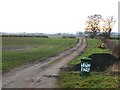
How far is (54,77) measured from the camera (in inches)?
768

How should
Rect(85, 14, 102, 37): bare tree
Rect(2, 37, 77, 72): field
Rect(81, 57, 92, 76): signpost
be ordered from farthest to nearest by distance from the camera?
Rect(85, 14, 102, 37): bare tree, Rect(2, 37, 77, 72): field, Rect(81, 57, 92, 76): signpost

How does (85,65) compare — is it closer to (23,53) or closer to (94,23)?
(23,53)

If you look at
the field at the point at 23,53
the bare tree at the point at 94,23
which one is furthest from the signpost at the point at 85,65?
the bare tree at the point at 94,23

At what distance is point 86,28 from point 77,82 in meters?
127

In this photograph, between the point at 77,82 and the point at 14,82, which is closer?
the point at 77,82

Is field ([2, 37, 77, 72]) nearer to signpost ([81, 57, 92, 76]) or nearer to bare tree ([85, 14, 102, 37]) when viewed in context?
signpost ([81, 57, 92, 76])

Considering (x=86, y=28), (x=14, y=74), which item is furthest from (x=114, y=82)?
(x=86, y=28)

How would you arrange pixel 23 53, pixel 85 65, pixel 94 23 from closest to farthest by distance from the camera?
pixel 85 65 → pixel 23 53 → pixel 94 23

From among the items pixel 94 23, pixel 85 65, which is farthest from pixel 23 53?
pixel 94 23

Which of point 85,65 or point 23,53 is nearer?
point 85,65

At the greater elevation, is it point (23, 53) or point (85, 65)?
point (85, 65)

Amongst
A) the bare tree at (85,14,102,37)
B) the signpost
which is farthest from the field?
the bare tree at (85,14,102,37)

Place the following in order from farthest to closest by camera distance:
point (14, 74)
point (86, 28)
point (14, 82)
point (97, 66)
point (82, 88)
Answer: point (86, 28) → point (97, 66) → point (14, 74) → point (14, 82) → point (82, 88)

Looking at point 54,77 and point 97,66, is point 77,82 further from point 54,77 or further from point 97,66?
point 97,66
